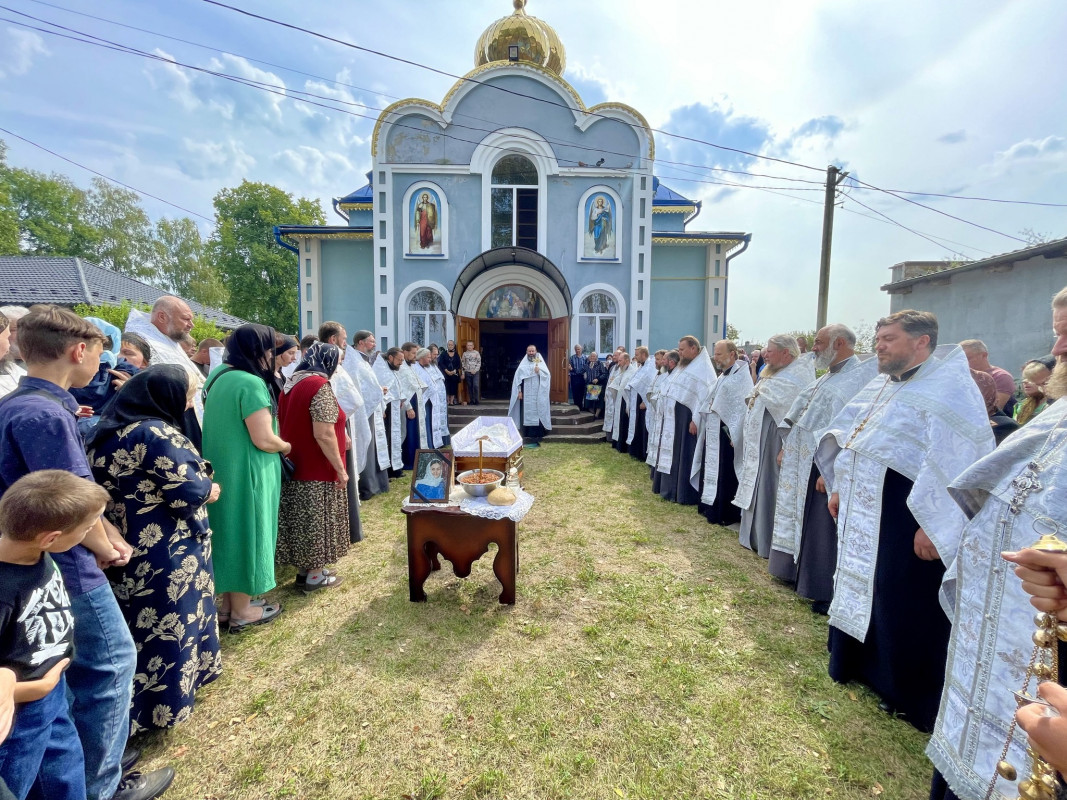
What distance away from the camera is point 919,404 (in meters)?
2.55

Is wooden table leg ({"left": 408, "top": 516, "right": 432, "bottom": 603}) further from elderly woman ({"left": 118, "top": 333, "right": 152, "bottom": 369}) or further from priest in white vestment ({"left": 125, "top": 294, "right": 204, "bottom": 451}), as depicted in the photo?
elderly woman ({"left": 118, "top": 333, "right": 152, "bottom": 369})

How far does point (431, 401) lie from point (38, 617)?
23.9ft

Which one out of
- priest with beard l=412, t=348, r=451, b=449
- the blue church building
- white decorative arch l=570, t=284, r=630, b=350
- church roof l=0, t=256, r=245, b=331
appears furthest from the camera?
church roof l=0, t=256, r=245, b=331

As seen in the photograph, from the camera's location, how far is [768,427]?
177 inches

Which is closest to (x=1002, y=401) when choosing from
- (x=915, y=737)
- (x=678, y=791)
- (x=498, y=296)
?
(x=915, y=737)

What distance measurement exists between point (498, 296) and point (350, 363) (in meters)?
8.28

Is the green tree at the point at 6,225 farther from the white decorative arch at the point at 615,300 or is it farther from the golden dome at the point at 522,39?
the white decorative arch at the point at 615,300

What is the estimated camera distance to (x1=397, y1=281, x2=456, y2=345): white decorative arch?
1308 cm

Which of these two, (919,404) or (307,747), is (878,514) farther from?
(307,747)

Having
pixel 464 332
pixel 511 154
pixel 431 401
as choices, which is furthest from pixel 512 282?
pixel 431 401

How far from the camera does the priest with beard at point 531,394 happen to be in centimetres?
1012

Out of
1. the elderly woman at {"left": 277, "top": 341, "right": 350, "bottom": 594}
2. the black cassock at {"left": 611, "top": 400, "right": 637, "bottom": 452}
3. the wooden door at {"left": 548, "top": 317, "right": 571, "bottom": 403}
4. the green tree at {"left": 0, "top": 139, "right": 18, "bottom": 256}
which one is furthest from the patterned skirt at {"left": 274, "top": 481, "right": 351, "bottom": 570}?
the green tree at {"left": 0, "top": 139, "right": 18, "bottom": 256}

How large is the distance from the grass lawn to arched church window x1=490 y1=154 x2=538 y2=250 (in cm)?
1099

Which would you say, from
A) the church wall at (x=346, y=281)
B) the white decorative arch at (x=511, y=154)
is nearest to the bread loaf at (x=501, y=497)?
the white decorative arch at (x=511, y=154)
